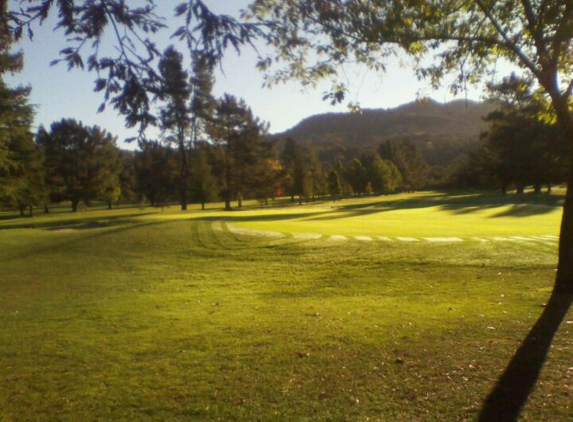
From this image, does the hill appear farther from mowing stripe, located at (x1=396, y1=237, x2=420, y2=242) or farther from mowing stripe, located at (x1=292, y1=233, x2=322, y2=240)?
mowing stripe, located at (x1=396, y1=237, x2=420, y2=242)

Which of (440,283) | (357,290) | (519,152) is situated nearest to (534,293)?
(440,283)

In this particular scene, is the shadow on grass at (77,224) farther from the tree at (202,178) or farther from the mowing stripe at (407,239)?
the tree at (202,178)

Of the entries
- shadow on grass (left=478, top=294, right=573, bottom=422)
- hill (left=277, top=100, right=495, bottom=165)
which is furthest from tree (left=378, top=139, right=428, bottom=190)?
shadow on grass (left=478, top=294, right=573, bottom=422)

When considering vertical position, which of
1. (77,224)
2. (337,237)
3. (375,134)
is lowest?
(337,237)

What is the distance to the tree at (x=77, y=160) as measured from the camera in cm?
6116

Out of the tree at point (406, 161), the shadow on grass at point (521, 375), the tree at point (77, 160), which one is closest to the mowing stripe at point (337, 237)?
the shadow on grass at point (521, 375)

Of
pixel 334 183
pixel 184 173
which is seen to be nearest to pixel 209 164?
pixel 184 173

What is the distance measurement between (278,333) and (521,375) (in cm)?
354

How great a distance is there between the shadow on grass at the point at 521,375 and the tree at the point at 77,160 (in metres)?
63.3

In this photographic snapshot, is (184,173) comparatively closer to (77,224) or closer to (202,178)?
(202,178)

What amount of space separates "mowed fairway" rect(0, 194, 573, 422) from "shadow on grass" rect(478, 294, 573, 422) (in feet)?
0.37

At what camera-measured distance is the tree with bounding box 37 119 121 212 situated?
201 ft

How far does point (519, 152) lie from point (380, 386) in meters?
62.1

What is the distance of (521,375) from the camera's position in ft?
17.9
